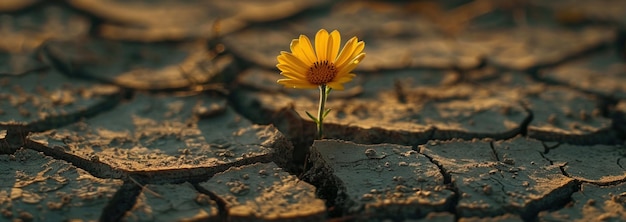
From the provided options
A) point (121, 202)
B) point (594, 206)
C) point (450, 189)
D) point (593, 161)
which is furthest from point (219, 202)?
point (593, 161)

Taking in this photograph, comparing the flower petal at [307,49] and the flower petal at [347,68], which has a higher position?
the flower petal at [307,49]

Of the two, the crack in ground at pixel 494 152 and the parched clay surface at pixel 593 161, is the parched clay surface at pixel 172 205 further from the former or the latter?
the parched clay surface at pixel 593 161

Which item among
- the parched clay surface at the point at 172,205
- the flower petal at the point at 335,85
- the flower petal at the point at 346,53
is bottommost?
the parched clay surface at the point at 172,205

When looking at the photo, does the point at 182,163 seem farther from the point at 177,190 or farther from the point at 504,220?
the point at 504,220

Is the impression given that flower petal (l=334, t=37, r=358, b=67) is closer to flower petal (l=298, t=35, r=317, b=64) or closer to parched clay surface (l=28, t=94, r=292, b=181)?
flower petal (l=298, t=35, r=317, b=64)

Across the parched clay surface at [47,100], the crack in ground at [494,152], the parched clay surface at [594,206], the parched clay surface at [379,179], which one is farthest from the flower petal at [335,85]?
the parched clay surface at [47,100]

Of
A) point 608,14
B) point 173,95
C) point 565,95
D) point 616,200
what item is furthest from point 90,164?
point 608,14

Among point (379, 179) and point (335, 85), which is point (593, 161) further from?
point (335, 85)
